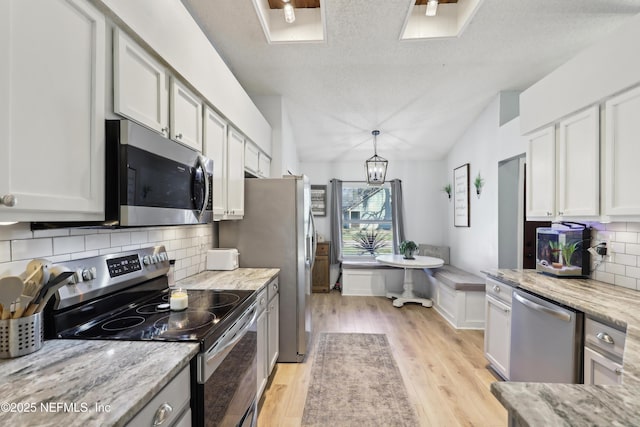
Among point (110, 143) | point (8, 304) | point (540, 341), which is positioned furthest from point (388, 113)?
point (8, 304)

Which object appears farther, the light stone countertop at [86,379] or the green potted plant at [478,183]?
the green potted plant at [478,183]

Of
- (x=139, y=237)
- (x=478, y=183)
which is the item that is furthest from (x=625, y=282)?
(x=139, y=237)

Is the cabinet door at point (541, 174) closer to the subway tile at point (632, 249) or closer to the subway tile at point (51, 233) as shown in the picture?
the subway tile at point (632, 249)

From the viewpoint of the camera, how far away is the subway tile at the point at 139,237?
5.64ft

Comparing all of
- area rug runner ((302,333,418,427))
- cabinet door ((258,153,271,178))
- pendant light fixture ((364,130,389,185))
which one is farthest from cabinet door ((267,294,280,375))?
pendant light fixture ((364,130,389,185))

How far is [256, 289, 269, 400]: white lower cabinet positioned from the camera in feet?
6.84

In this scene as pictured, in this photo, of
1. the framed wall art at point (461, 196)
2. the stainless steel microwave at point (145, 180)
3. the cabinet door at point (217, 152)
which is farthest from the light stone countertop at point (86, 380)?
the framed wall art at point (461, 196)

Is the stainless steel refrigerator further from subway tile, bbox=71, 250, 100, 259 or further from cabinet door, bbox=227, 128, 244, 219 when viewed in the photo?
subway tile, bbox=71, 250, 100, 259

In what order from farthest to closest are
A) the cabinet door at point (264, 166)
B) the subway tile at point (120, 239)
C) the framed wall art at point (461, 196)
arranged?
the framed wall art at point (461, 196) → the cabinet door at point (264, 166) → the subway tile at point (120, 239)

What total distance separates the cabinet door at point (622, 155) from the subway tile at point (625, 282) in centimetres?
52

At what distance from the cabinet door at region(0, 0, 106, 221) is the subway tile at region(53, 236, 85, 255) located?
332mm

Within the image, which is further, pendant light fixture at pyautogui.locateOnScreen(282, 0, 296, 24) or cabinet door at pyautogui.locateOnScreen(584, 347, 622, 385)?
pendant light fixture at pyautogui.locateOnScreen(282, 0, 296, 24)

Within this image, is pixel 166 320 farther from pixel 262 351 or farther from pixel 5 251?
pixel 262 351

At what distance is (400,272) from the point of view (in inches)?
204
